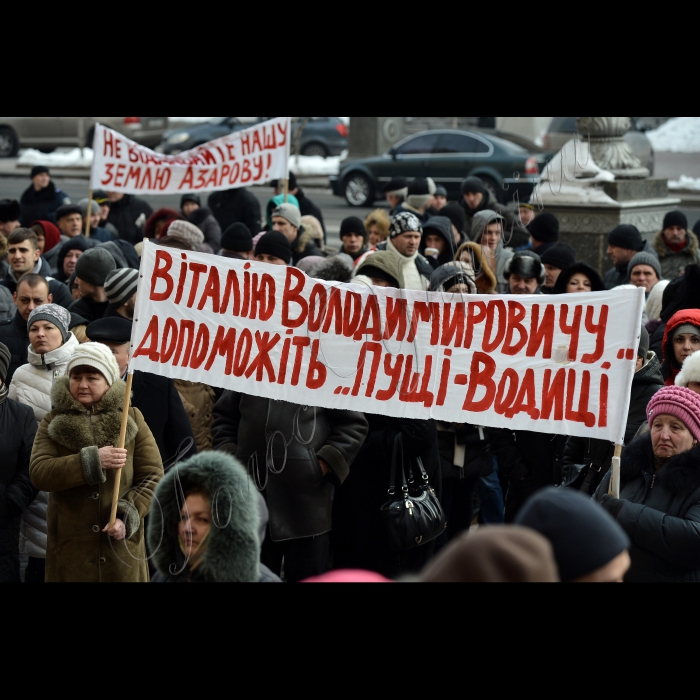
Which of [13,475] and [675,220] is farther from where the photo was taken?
[675,220]

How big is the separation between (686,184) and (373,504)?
18.8 metres

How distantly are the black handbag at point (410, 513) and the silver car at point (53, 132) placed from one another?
2411 cm

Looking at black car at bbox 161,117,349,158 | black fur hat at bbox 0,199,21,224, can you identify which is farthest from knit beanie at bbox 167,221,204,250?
black car at bbox 161,117,349,158

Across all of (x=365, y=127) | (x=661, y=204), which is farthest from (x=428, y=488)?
(x=365, y=127)

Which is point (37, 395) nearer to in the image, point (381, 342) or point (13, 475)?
point (13, 475)

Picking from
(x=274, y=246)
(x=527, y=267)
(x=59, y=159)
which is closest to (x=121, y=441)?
(x=274, y=246)

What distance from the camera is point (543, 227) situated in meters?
8.41

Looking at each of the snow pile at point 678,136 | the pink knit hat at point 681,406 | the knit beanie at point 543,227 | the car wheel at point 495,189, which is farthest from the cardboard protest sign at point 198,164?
the snow pile at point 678,136

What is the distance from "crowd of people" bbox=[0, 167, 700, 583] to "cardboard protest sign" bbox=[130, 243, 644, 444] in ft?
0.78

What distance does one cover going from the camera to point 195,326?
4.80m

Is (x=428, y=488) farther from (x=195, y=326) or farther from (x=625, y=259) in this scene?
(x=625, y=259)

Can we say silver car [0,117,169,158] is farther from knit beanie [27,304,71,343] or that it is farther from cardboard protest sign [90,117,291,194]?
knit beanie [27,304,71,343]

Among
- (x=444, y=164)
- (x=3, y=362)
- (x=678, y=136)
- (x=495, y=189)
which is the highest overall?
(x=678, y=136)

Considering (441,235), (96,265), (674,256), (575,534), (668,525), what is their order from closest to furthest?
(575,534), (668,525), (96,265), (441,235), (674,256)
